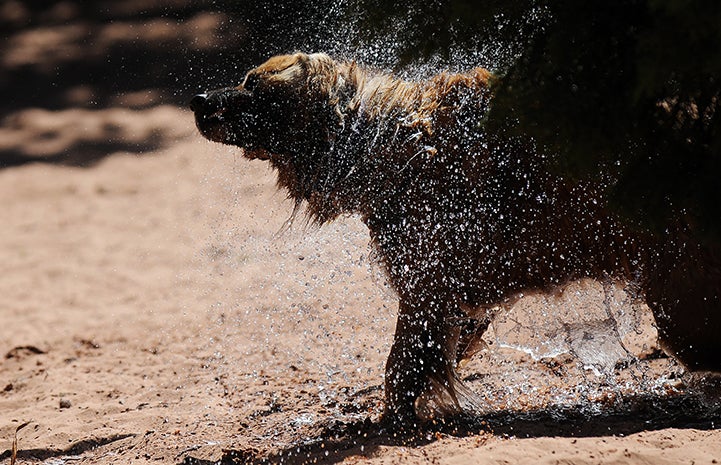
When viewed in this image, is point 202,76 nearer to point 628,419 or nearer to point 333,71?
point 333,71

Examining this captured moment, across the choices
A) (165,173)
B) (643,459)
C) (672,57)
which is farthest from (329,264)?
(672,57)

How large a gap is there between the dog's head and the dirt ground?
1.94ft

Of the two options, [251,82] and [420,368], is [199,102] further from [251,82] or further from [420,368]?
[420,368]

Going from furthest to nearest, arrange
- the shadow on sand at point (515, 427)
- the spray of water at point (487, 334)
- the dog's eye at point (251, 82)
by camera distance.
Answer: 1. the spray of water at point (487, 334)
2. the dog's eye at point (251, 82)
3. the shadow on sand at point (515, 427)

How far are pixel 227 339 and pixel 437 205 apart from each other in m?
2.66

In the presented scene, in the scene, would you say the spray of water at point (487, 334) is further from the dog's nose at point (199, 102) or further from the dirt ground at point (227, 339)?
the dog's nose at point (199, 102)

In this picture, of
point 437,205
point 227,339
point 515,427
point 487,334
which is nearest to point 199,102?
point 437,205

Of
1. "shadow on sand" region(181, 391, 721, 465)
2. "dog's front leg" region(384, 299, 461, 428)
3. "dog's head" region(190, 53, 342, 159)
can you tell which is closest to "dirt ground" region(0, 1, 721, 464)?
"shadow on sand" region(181, 391, 721, 465)

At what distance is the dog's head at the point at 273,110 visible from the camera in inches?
165

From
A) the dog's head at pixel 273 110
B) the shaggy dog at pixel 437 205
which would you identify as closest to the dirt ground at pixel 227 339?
the shaggy dog at pixel 437 205

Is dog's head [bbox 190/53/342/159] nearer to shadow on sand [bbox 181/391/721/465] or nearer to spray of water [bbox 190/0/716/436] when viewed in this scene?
spray of water [bbox 190/0/716/436]

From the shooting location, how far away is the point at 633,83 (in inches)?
87.5

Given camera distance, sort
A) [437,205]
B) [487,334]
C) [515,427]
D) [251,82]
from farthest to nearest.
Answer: [487,334] < [251,82] < [437,205] < [515,427]

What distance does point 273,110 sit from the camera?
13.9ft
